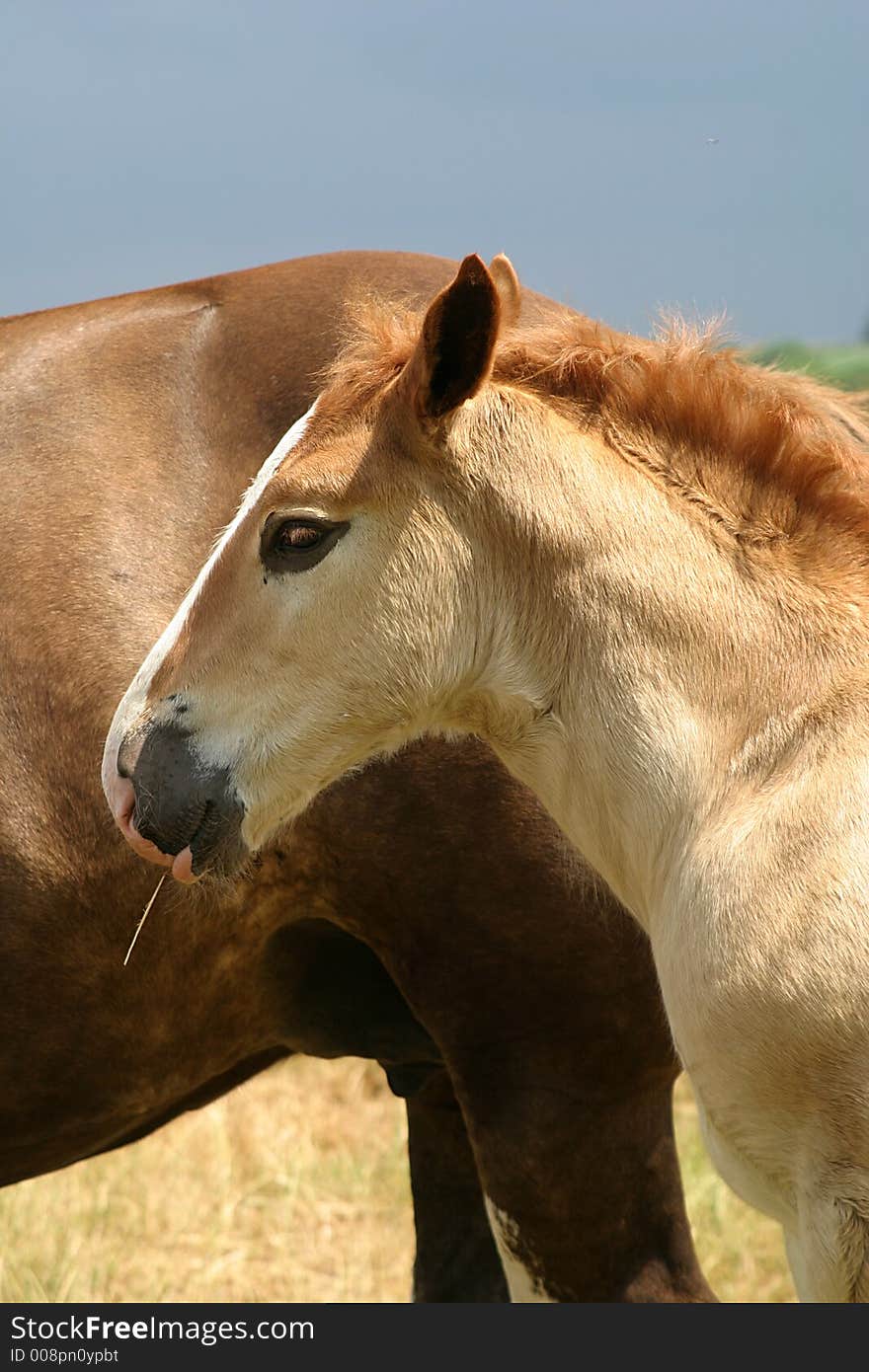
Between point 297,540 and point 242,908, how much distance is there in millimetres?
791

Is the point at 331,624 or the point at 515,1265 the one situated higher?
the point at 331,624

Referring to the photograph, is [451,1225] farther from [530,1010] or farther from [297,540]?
[297,540]

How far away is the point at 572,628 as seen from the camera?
235 cm

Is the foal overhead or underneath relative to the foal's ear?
underneath

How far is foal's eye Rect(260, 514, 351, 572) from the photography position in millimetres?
2387

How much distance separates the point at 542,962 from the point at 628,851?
52 cm

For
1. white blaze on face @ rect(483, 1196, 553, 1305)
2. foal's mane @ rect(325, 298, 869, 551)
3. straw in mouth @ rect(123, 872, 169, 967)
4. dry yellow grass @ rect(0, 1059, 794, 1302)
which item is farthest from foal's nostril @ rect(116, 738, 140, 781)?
dry yellow grass @ rect(0, 1059, 794, 1302)

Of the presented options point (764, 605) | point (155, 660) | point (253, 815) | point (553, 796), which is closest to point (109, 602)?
point (155, 660)

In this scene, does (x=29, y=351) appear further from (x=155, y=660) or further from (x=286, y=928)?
(x=286, y=928)

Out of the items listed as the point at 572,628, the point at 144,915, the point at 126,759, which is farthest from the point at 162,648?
the point at 572,628

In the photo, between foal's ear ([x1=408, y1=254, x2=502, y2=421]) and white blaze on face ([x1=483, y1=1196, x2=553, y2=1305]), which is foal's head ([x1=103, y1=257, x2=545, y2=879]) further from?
white blaze on face ([x1=483, y1=1196, x2=553, y2=1305])

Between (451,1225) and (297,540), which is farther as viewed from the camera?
(451,1225)

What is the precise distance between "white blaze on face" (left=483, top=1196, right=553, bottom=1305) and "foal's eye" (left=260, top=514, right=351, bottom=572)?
4.42 ft

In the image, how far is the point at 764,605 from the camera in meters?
2.31
